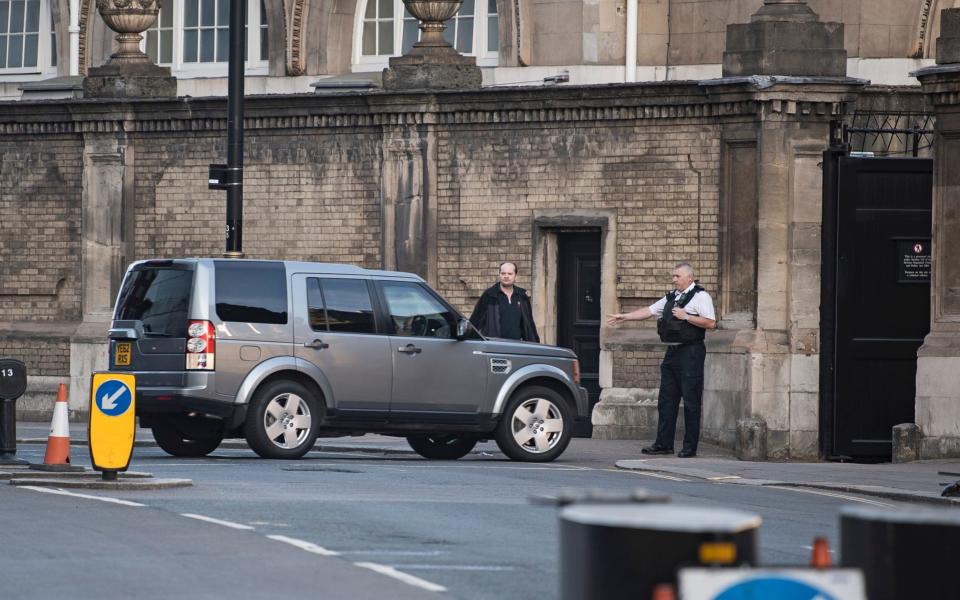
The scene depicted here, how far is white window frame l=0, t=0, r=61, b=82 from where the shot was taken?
97.8ft

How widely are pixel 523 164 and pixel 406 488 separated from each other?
9.19m

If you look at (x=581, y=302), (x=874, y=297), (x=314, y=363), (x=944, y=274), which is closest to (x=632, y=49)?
(x=581, y=302)

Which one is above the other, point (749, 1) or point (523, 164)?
point (749, 1)

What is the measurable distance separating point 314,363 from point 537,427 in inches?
87.6

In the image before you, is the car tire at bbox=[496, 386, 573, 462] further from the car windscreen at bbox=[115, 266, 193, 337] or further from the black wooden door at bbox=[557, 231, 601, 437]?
the black wooden door at bbox=[557, 231, 601, 437]

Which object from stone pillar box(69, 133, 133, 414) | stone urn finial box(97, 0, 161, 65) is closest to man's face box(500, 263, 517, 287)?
stone pillar box(69, 133, 133, 414)

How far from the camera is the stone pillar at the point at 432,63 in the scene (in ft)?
Result: 78.9

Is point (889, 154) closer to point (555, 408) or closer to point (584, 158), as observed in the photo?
point (584, 158)

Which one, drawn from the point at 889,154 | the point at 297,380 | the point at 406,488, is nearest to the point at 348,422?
the point at 297,380

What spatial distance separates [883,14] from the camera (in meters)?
25.0

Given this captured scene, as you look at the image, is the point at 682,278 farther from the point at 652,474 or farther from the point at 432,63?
the point at 432,63

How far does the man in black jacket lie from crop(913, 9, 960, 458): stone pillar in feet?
12.6

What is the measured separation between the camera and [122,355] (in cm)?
1791

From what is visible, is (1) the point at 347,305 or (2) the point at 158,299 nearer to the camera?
(2) the point at 158,299
